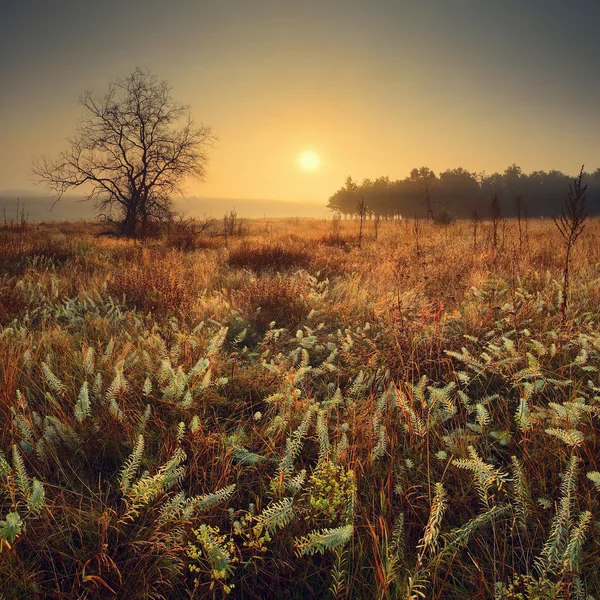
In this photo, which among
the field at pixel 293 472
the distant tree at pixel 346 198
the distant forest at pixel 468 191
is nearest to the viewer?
the field at pixel 293 472

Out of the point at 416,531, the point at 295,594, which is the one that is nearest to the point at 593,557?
the point at 416,531

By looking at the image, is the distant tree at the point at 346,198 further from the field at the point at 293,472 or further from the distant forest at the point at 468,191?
the field at the point at 293,472

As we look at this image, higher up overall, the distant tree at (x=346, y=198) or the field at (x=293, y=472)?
the distant tree at (x=346, y=198)

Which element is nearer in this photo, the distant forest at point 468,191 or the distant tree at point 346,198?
the distant forest at point 468,191

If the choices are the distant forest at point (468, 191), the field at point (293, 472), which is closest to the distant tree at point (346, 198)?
the distant forest at point (468, 191)

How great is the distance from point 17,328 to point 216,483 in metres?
2.87

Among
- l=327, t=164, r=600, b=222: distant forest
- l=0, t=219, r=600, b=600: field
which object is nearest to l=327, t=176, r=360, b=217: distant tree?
l=327, t=164, r=600, b=222: distant forest

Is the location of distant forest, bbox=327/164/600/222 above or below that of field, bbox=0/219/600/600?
above

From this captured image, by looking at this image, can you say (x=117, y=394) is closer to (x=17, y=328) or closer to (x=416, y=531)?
(x=416, y=531)

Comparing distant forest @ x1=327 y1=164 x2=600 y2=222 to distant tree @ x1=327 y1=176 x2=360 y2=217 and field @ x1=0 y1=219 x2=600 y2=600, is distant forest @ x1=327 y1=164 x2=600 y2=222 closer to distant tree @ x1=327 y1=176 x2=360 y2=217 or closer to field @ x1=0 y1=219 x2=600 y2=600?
distant tree @ x1=327 y1=176 x2=360 y2=217

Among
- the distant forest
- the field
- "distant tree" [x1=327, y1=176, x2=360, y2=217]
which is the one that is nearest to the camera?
the field

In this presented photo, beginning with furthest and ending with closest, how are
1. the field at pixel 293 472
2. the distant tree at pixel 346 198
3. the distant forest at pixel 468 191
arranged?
the distant tree at pixel 346 198 < the distant forest at pixel 468 191 < the field at pixel 293 472

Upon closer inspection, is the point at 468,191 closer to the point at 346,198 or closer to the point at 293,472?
the point at 346,198

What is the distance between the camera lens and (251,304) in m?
4.46
